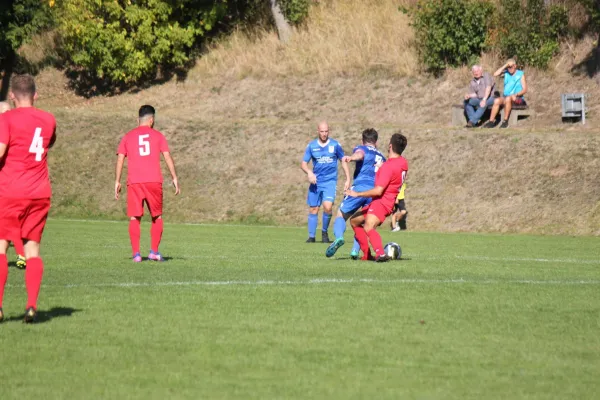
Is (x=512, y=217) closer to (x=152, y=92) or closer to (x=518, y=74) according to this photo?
(x=518, y=74)

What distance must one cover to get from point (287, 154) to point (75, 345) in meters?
25.1

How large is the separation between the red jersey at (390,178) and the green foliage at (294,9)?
91.7ft

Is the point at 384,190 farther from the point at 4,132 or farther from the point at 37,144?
the point at 4,132

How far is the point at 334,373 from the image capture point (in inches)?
290

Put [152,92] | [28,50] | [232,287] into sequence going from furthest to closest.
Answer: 1. [28,50]
2. [152,92]
3. [232,287]

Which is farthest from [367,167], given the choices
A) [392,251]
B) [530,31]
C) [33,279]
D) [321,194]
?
[530,31]

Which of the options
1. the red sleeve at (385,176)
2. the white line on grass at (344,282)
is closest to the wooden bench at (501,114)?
the red sleeve at (385,176)

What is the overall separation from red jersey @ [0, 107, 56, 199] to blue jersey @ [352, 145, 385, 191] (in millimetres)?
7539

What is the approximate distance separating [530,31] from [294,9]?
33.6 feet

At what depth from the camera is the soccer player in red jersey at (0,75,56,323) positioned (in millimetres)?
9344

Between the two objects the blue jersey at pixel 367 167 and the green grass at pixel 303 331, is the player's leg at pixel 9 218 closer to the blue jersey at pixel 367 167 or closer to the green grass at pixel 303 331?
the green grass at pixel 303 331

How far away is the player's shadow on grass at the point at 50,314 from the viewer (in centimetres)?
953

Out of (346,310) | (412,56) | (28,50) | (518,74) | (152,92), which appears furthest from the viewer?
(28,50)

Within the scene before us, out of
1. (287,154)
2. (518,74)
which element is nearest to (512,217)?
(518,74)
